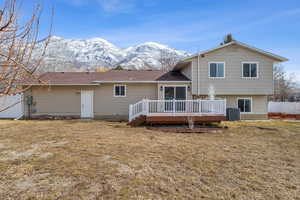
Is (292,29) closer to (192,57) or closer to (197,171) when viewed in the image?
(192,57)

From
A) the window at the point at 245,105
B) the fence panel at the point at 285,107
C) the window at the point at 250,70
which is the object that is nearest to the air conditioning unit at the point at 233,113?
the window at the point at 245,105

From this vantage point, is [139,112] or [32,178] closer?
[32,178]

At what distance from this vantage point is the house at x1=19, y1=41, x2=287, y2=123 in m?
12.1

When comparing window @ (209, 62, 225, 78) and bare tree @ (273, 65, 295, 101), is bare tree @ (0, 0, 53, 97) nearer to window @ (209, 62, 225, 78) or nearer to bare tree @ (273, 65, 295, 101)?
window @ (209, 62, 225, 78)

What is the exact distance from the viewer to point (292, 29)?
16.0 metres

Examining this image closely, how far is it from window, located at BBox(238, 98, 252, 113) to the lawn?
6.61 m

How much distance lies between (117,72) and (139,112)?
6315 millimetres

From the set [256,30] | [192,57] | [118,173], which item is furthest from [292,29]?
[118,173]

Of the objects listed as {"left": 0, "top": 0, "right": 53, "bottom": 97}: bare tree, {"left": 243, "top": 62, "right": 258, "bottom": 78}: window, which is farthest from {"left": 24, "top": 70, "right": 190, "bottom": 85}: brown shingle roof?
{"left": 0, "top": 0, "right": 53, "bottom": 97}: bare tree

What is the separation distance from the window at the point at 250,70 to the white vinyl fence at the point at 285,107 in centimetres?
916

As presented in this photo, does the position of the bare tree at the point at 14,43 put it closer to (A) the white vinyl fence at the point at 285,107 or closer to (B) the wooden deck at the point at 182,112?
(B) the wooden deck at the point at 182,112

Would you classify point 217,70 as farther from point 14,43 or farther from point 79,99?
point 14,43

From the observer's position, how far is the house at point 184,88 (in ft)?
39.8

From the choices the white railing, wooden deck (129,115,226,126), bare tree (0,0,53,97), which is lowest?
wooden deck (129,115,226,126)
